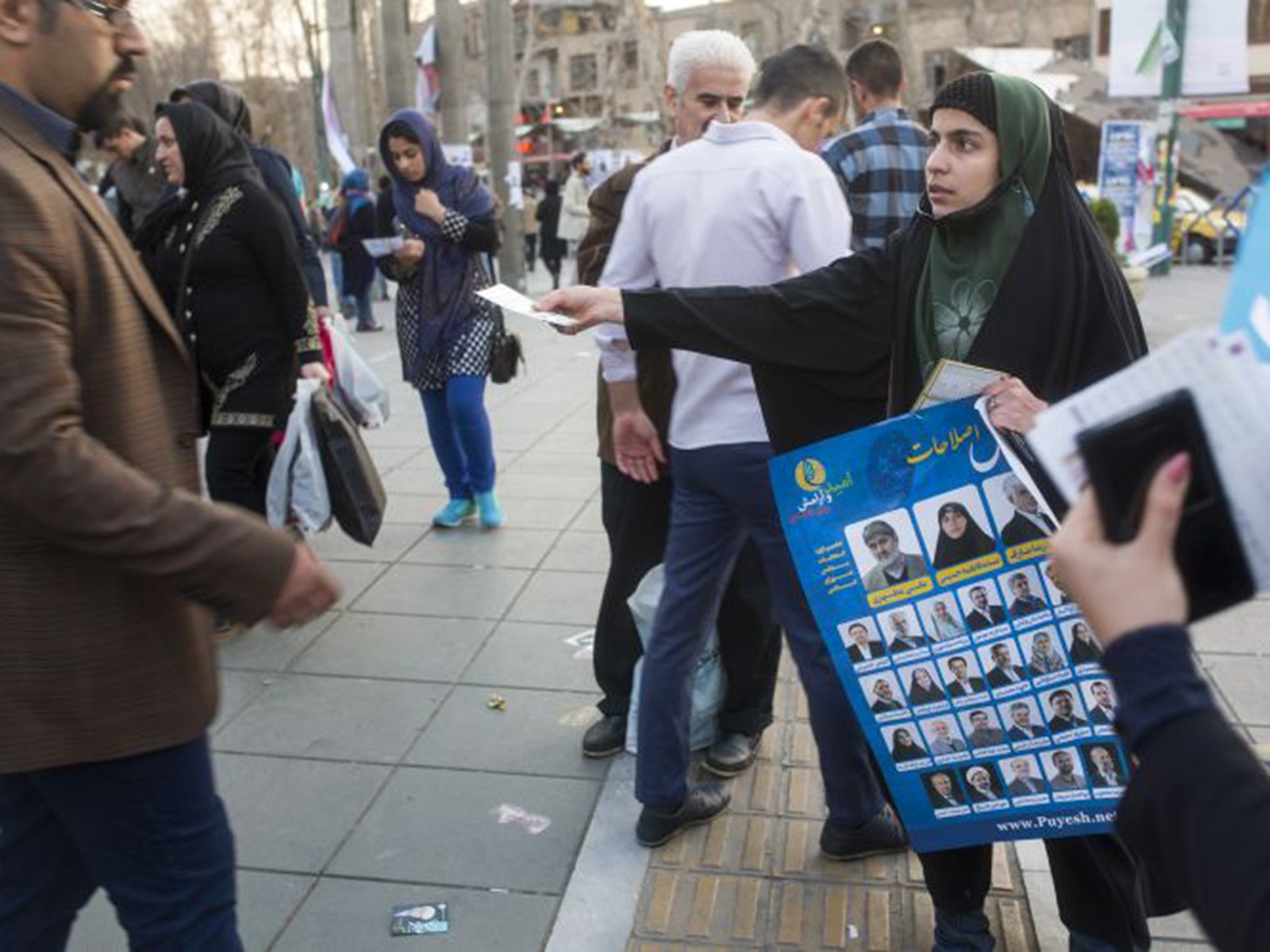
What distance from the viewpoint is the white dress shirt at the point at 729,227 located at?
2877 mm

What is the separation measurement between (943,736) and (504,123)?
17146 mm

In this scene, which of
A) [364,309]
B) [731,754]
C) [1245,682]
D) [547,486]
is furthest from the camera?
[364,309]

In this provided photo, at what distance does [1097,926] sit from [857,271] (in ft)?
4.68

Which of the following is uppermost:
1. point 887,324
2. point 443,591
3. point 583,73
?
point 583,73

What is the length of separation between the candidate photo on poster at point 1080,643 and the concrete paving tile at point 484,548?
3388 mm

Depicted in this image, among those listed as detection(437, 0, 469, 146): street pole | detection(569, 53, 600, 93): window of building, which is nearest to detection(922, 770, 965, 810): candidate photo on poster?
detection(437, 0, 469, 146): street pole

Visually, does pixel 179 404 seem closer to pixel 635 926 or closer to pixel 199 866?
pixel 199 866

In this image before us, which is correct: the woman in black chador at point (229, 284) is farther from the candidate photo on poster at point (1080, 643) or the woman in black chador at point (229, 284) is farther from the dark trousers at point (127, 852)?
the candidate photo on poster at point (1080, 643)

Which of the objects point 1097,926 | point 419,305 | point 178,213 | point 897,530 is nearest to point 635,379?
point 897,530

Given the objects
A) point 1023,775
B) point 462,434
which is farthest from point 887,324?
point 462,434

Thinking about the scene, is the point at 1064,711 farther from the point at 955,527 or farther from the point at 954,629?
the point at 955,527

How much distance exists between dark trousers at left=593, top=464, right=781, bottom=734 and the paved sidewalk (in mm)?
182

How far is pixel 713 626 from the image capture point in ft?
10.7

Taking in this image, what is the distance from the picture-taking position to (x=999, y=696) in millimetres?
2389
